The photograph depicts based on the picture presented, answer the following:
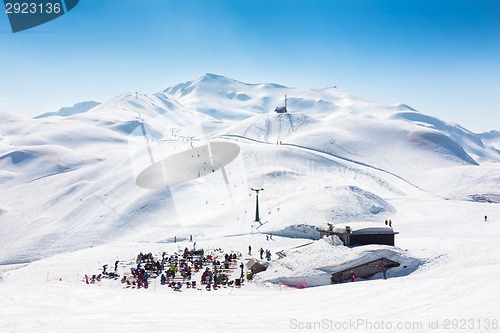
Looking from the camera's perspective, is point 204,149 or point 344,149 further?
point 344,149

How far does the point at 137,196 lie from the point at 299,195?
955 inches

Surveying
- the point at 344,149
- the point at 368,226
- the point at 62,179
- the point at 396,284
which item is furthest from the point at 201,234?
the point at 344,149

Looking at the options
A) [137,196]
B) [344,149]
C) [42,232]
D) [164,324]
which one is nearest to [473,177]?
[344,149]

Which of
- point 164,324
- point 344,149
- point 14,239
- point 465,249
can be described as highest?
point 344,149

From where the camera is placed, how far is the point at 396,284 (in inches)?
729

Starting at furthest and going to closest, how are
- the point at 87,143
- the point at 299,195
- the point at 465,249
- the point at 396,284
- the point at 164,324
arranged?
the point at 87,143, the point at 299,195, the point at 465,249, the point at 396,284, the point at 164,324

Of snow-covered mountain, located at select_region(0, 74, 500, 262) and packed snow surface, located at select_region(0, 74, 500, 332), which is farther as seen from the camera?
snow-covered mountain, located at select_region(0, 74, 500, 262)

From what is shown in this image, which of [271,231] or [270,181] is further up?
[270,181]

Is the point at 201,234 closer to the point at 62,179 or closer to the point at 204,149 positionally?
the point at 204,149

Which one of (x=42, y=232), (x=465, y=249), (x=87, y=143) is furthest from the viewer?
(x=87, y=143)

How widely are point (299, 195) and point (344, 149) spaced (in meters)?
54.4

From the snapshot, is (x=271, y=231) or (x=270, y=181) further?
(x=270, y=181)

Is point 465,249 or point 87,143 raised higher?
point 87,143

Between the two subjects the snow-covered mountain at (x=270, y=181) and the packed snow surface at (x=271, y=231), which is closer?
the packed snow surface at (x=271, y=231)
